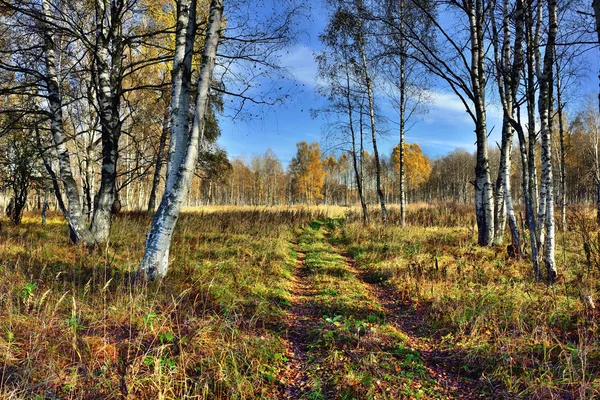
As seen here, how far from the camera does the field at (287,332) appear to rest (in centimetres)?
215

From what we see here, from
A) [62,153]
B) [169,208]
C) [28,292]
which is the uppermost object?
[62,153]

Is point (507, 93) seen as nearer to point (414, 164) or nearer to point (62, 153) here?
point (62, 153)

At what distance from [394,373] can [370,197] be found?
53.4 metres

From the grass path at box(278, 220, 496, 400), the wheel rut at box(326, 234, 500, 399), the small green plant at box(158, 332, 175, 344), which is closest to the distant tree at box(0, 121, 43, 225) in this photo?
the small green plant at box(158, 332, 175, 344)

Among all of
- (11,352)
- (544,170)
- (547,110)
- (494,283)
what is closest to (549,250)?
(494,283)

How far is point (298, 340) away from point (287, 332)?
0.63ft

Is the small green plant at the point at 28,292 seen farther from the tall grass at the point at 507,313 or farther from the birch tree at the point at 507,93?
the birch tree at the point at 507,93

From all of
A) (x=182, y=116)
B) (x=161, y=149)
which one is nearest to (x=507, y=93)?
(x=182, y=116)

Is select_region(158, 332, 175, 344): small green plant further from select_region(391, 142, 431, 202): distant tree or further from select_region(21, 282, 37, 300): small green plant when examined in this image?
select_region(391, 142, 431, 202): distant tree

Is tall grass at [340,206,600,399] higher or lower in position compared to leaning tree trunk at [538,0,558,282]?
lower

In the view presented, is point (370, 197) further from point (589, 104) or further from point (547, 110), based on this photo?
point (547, 110)

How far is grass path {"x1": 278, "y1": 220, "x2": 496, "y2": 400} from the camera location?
7.73ft

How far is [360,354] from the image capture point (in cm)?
279

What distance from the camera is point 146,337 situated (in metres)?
2.58
